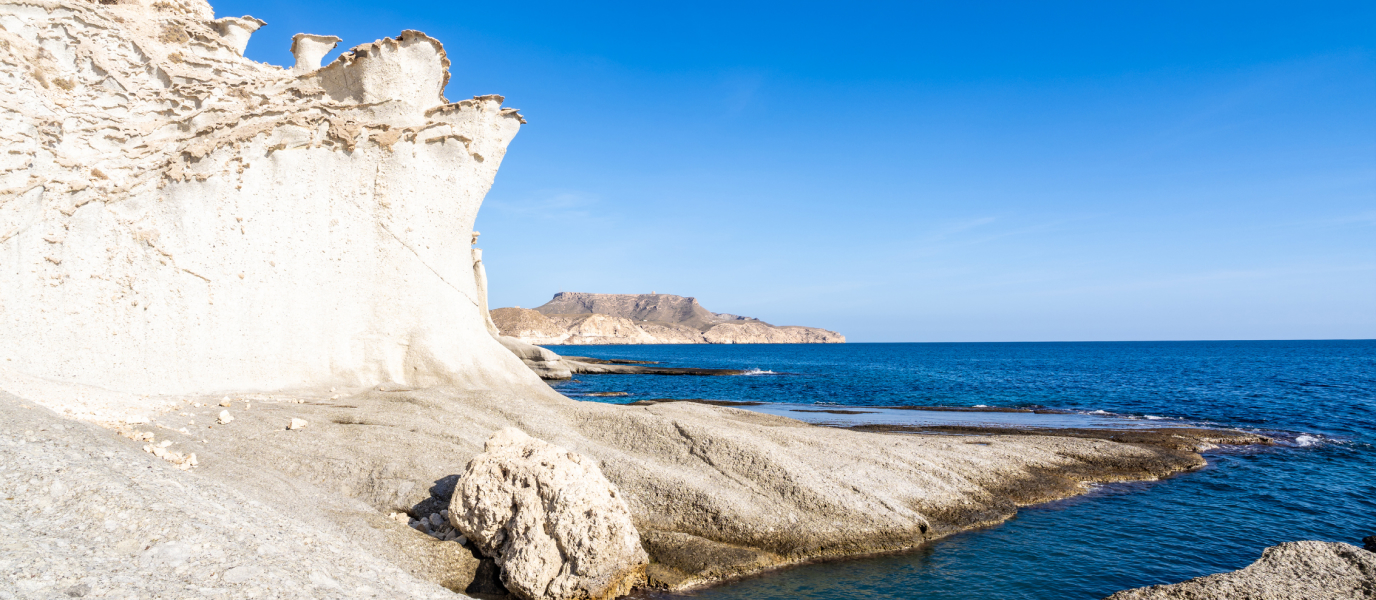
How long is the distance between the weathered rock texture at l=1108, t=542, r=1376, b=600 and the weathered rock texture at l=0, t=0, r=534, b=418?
14.2 m

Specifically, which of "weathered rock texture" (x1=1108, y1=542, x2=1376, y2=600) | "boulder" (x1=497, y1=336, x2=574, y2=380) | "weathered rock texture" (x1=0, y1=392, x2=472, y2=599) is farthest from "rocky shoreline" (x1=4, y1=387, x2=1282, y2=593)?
"boulder" (x1=497, y1=336, x2=574, y2=380)

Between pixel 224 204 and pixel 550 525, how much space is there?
11.3m

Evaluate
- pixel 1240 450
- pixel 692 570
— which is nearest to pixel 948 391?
pixel 1240 450

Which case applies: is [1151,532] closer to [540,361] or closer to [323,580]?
[323,580]

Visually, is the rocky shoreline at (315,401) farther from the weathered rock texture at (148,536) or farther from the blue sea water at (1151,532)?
the blue sea water at (1151,532)

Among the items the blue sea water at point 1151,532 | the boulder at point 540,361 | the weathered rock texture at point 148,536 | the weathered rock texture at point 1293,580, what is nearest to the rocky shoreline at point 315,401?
the weathered rock texture at point 148,536

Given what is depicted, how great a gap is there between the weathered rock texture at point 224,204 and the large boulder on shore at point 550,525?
8309mm

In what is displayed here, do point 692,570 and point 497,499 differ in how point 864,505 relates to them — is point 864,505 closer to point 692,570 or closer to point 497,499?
point 692,570

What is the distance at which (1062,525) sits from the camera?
1065 centimetres

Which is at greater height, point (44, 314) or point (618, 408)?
point (44, 314)

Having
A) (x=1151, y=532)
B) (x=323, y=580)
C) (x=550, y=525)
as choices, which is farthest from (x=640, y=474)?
(x=1151, y=532)

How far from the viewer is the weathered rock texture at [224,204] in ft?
41.3

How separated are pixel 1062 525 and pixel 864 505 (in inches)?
139

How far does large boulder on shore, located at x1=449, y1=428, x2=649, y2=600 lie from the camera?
714 cm
